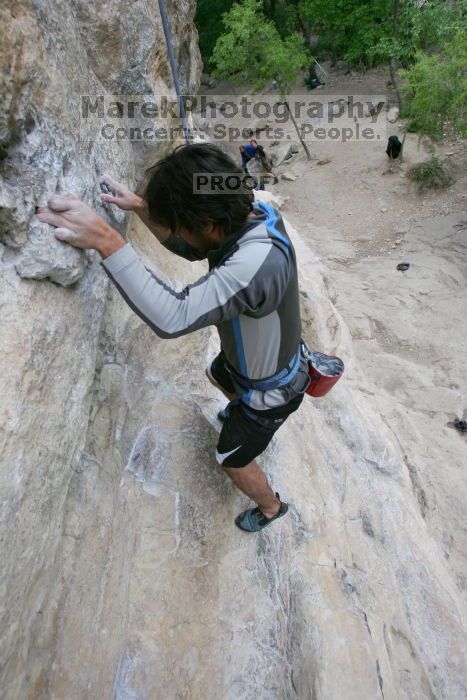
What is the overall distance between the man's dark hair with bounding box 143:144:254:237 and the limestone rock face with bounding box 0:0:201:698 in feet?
1.37

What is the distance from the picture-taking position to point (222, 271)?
6.09 ft

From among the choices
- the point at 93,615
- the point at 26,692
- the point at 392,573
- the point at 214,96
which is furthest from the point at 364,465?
the point at 214,96

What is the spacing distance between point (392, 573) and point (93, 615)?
7.32 feet

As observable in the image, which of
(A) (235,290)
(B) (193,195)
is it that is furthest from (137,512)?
(B) (193,195)

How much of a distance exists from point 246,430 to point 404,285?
8.62m

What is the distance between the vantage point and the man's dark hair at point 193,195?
77.1 inches

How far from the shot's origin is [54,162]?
2.01 metres

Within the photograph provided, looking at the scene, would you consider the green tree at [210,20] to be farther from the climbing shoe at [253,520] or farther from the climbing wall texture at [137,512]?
the climbing shoe at [253,520]

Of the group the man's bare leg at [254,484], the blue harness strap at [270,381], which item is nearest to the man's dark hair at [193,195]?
the blue harness strap at [270,381]

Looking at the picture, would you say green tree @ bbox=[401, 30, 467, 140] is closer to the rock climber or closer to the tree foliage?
the tree foliage

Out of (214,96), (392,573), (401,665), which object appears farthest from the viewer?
(214,96)

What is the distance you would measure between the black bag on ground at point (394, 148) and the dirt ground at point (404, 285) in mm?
356

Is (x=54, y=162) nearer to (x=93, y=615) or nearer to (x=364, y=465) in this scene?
(x=93, y=615)

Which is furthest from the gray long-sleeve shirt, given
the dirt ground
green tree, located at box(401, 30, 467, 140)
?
green tree, located at box(401, 30, 467, 140)
